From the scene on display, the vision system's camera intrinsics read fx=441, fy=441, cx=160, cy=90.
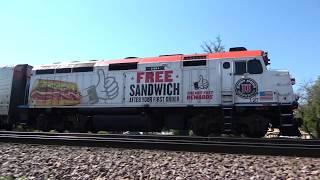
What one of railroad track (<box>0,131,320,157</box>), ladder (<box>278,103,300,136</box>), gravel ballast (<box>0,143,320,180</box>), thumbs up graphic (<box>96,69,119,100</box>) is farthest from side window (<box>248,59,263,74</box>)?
gravel ballast (<box>0,143,320,180</box>)

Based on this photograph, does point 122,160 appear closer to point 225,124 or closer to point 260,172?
point 260,172

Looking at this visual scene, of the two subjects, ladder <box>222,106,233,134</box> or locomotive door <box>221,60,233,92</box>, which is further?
locomotive door <box>221,60,233,92</box>

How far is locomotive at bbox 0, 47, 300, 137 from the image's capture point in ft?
51.6

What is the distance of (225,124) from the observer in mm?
15516

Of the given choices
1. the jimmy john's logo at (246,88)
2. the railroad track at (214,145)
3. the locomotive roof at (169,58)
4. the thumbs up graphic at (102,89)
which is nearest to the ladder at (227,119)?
the jimmy john's logo at (246,88)

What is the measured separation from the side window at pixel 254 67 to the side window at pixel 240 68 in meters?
0.18

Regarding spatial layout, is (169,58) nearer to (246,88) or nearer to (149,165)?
(246,88)

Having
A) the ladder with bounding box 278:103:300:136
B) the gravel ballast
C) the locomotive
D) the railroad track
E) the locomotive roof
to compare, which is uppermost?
the locomotive roof

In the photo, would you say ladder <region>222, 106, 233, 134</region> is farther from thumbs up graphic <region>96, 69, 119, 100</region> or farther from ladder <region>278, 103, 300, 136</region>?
thumbs up graphic <region>96, 69, 119, 100</region>

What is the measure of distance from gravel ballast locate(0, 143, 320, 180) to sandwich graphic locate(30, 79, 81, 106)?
9178mm

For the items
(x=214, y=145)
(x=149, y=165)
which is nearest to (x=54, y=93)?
(x=214, y=145)

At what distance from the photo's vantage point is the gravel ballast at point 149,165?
7484mm

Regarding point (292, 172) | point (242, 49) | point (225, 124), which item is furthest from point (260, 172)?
point (242, 49)

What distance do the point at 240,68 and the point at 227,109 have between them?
5.24ft
